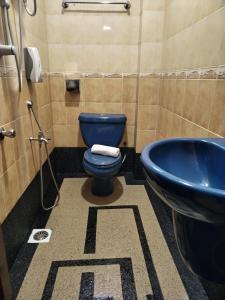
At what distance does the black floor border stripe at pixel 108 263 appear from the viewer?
1172 millimetres

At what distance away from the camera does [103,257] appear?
141 centimetres

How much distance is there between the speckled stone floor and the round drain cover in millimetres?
63

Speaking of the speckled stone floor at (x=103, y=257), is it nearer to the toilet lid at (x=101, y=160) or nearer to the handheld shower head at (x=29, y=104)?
the toilet lid at (x=101, y=160)

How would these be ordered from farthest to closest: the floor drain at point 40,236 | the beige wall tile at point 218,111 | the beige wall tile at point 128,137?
1. the beige wall tile at point 128,137
2. the floor drain at point 40,236
3. the beige wall tile at point 218,111

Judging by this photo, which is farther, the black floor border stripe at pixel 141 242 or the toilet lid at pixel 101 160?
the toilet lid at pixel 101 160

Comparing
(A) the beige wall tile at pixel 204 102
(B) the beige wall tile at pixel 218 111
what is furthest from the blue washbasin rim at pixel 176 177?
(A) the beige wall tile at pixel 204 102

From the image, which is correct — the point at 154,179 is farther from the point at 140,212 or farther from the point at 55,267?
the point at 140,212

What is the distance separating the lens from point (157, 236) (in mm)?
1604

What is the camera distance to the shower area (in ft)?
3.98

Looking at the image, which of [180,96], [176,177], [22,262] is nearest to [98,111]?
[180,96]

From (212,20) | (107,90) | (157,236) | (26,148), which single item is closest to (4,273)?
(26,148)

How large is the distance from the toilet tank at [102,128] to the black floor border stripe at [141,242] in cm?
68

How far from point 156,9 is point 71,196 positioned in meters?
1.93

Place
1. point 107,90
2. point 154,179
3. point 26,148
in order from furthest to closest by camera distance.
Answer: point 107,90 < point 26,148 < point 154,179
